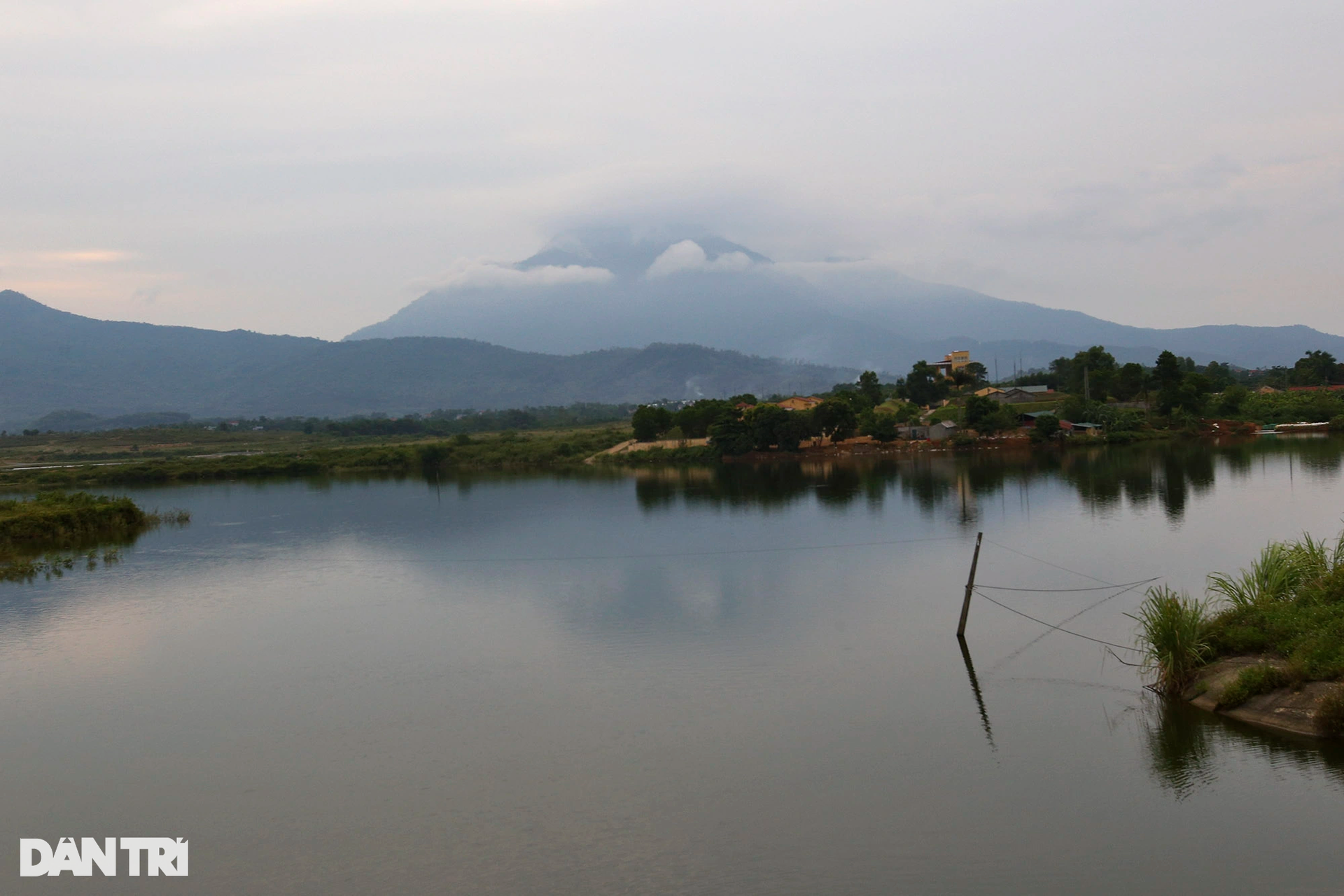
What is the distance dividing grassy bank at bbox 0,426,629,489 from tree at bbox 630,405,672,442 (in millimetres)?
2532

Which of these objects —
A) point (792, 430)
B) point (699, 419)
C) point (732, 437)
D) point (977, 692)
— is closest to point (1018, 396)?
point (792, 430)

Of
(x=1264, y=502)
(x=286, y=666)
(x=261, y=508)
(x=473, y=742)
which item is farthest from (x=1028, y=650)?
(x=261, y=508)

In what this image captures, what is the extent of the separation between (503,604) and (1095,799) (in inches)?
431

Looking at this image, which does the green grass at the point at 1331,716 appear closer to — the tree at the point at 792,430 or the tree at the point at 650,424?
the tree at the point at 792,430

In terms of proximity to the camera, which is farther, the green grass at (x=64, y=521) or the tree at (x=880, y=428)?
the tree at (x=880, y=428)

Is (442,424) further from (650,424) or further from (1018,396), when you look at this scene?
(1018,396)

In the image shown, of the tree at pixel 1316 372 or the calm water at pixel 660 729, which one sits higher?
the tree at pixel 1316 372

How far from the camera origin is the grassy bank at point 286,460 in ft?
166

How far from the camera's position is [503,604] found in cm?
1739

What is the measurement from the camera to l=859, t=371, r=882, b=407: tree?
59.6 m

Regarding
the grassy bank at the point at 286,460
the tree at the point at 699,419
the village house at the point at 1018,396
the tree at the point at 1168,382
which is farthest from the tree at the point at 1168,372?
the grassy bank at the point at 286,460

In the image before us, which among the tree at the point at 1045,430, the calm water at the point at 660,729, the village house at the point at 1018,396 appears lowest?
the calm water at the point at 660,729

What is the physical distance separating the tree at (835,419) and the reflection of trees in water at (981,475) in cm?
297

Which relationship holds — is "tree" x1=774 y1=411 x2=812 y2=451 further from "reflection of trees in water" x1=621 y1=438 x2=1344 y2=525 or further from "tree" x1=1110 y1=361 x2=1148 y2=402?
"tree" x1=1110 y1=361 x2=1148 y2=402
